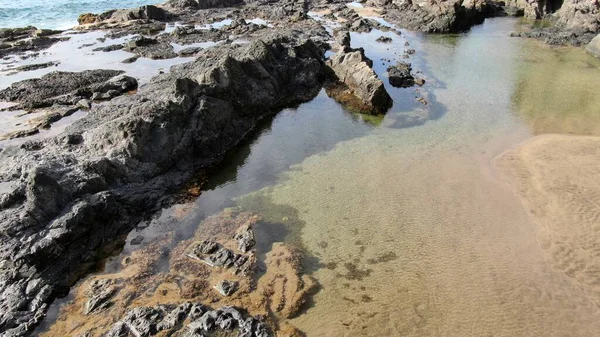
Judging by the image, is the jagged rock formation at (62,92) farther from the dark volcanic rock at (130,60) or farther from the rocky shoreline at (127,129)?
the dark volcanic rock at (130,60)

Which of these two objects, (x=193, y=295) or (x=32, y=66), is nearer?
(x=193, y=295)

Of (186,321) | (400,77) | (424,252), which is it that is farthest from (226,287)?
(400,77)

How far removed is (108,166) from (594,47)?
31.8 metres

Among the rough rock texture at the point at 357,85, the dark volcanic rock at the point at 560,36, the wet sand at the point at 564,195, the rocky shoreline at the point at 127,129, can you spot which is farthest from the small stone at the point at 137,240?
the dark volcanic rock at the point at 560,36

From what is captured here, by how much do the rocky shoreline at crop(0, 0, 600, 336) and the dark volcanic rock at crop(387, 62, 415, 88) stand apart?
87 millimetres

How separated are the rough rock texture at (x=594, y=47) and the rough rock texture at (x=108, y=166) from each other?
70.8ft

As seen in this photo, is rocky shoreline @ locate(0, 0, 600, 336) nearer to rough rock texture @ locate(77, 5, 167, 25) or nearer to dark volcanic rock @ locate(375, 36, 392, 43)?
dark volcanic rock @ locate(375, 36, 392, 43)

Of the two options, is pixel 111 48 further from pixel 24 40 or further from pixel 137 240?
pixel 137 240

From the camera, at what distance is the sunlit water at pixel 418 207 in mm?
9656

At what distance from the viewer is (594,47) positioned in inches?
1106

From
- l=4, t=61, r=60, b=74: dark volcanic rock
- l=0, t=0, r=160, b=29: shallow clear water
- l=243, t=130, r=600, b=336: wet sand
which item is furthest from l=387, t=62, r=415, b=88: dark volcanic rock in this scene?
l=0, t=0, r=160, b=29: shallow clear water

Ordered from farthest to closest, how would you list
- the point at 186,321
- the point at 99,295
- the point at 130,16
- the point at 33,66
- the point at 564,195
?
1. the point at 130,16
2. the point at 33,66
3. the point at 564,195
4. the point at 99,295
5. the point at 186,321

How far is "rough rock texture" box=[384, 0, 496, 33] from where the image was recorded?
34844mm

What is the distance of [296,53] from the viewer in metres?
24.5
